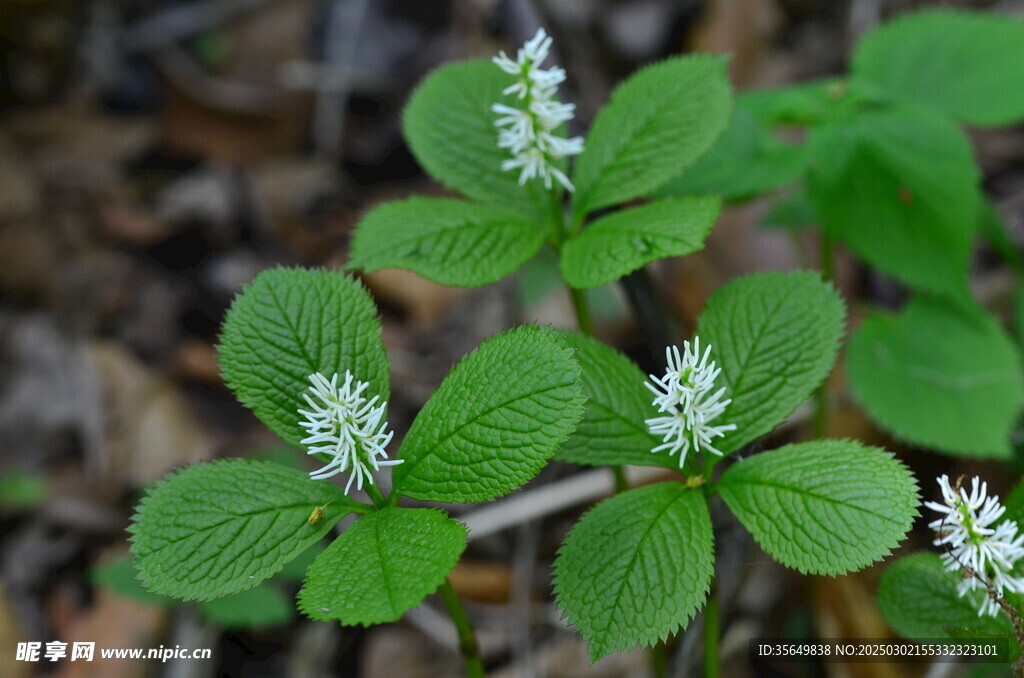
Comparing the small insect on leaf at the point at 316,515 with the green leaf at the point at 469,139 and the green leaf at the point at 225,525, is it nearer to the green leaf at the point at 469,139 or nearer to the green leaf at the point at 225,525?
the green leaf at the point at 225,525

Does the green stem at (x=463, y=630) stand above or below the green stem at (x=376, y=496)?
below

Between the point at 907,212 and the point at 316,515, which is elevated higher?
the point at 907,212

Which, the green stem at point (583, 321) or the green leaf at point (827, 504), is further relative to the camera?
the green stem at point (583, 321)

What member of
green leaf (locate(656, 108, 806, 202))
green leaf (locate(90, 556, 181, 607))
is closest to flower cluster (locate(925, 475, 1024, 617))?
green leaf (locate(656, 108, 806, 202))

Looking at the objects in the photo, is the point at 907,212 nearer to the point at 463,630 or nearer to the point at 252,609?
the point at 463,630

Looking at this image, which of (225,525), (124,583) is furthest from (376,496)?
(124,583)

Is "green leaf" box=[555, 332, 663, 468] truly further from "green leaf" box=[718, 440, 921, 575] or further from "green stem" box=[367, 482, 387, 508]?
"green stem" box=[367, 482, 387, 508]

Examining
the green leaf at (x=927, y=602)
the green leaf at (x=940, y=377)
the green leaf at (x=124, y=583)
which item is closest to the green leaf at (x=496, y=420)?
the green leaf at (x=927, y=602)
